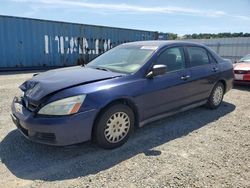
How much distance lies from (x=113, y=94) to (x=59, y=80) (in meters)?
0.83

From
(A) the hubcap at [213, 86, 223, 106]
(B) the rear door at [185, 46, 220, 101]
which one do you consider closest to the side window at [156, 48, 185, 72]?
(B) the rear door at [185, 46, 220, 101]

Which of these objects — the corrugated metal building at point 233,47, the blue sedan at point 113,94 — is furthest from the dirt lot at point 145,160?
the corrugated metal building at point 233,47

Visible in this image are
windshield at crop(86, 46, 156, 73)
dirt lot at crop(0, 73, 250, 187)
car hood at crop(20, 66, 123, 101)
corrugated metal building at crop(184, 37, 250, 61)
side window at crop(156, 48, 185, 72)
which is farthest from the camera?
corrugated metal building at crop(184, 37, 250, 61)

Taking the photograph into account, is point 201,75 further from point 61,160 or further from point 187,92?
point 61,160

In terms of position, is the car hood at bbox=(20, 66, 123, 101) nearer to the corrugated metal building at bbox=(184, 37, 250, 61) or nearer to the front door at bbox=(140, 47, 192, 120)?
the front door at bbox=(140, 47, 192, 120)

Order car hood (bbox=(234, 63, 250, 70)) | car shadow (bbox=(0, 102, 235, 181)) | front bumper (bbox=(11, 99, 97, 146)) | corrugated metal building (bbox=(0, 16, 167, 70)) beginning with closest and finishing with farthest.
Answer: car shadow (bbox=(0, 102, 235, 181)) < front bumper (bbox=(11, 99, 97, 146)) < car hood (bbox=(234, 63, 250, 70)) < corrugated metal building (bbox=(0, 16, 167, 70))

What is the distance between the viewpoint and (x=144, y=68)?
4.30 meters

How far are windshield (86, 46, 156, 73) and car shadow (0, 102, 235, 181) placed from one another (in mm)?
1143

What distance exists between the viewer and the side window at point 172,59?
465cm

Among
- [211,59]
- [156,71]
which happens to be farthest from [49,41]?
[156,71]

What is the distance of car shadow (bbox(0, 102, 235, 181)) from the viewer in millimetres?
3275

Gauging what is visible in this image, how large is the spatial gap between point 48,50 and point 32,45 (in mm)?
958

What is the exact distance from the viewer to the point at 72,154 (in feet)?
12.3

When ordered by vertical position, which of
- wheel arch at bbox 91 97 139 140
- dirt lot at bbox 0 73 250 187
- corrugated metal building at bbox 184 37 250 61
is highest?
corrugated metal building at bbox 184 37 250 61
